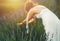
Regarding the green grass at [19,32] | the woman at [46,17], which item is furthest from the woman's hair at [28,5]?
the green grass at [19,32]

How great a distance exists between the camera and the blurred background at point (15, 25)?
1870mm

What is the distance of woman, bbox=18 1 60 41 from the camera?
1.96 m

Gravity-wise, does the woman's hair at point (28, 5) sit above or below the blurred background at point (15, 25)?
above

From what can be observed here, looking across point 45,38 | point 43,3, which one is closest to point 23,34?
point 45,38

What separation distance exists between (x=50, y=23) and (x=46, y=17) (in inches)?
2.6

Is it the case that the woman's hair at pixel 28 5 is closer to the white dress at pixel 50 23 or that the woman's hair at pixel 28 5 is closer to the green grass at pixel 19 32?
the white dress at pixel 50 23

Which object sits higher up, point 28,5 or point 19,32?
point 28,5

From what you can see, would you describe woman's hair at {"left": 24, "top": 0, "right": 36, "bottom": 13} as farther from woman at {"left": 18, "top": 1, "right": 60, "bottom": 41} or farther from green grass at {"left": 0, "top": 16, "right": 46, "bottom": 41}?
green grass at {"left": 0, "top": 16, "right": 46, "bottom": 41}

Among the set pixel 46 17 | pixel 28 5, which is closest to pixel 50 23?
pixel 46 17

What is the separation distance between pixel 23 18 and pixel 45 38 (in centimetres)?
27

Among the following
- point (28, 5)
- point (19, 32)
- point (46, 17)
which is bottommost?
point (19, 32)

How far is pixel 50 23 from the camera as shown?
1.97 m

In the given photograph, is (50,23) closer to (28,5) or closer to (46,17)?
(46,17)

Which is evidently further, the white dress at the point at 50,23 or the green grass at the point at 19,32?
the white dress at the point at 50,23
